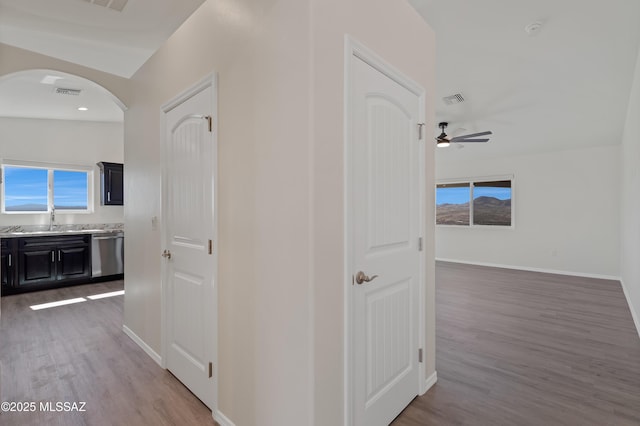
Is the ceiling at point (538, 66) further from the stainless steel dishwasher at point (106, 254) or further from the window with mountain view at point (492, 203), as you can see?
the stainless steel dishwasher at point (106, 254)

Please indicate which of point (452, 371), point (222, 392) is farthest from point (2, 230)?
point (452, 371)

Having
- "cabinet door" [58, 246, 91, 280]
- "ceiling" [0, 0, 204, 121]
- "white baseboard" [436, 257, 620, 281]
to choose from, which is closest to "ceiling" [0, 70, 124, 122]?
"ceiling" [0, 0, 204, 121]

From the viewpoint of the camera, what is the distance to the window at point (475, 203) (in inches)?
265

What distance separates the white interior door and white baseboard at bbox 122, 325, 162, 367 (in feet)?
0.73

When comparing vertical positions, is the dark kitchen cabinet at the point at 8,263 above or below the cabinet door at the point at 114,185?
below

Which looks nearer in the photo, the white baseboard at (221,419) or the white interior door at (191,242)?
the white baseboard at (221,419)

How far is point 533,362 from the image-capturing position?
254cm

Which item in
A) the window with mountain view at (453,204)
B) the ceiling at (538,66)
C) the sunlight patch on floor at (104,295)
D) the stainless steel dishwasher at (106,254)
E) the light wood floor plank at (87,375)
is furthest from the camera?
the window with mountain view at (453,204)

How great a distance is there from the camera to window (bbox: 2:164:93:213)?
16.9ft

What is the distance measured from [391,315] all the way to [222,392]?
1.13 meters

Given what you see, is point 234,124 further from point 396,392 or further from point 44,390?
point 44,390

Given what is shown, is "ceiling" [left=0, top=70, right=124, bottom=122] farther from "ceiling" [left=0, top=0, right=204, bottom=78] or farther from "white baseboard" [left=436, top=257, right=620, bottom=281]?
"white baseboard" [left=436, top=257, right=620, bottom=281]

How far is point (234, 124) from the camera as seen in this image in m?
1.77

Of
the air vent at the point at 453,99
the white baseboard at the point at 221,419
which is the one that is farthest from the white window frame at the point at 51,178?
the air vent at the point at 453,99
